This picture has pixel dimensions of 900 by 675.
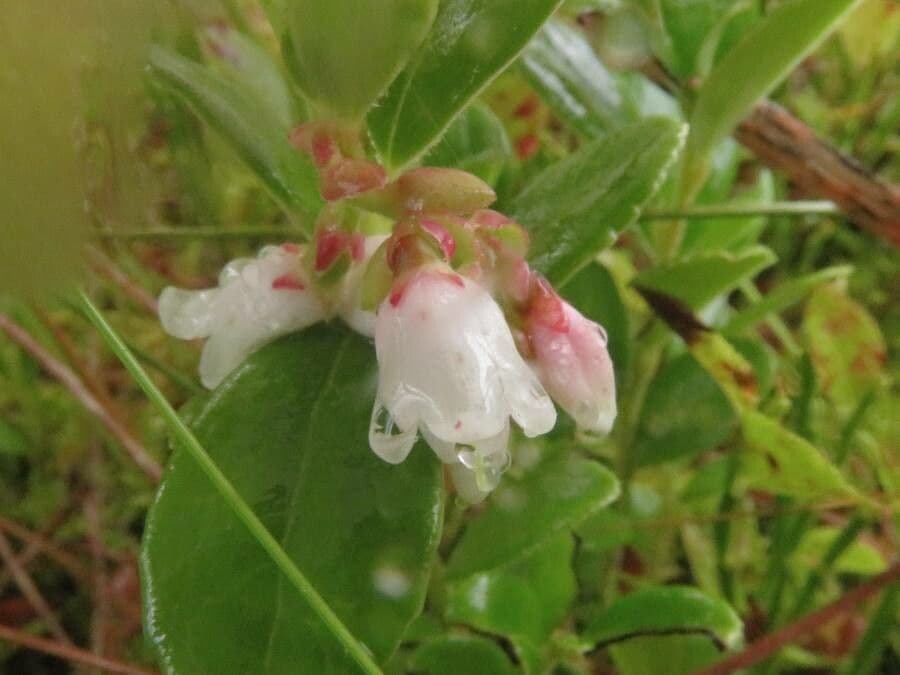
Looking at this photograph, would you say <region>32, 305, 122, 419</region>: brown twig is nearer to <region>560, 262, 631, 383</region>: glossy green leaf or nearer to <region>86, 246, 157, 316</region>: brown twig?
<region>86, 246, 157, 316</region>: brown twig

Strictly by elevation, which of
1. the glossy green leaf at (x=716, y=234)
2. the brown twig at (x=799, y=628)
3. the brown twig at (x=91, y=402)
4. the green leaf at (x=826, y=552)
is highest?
the brown twig at (x=91, y=402)

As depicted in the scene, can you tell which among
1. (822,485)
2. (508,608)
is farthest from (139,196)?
(822,485)

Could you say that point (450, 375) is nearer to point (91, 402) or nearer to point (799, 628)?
point (799, 628)

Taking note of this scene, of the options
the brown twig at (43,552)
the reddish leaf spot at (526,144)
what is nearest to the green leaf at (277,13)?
the reddish leaf spot at (526,144)

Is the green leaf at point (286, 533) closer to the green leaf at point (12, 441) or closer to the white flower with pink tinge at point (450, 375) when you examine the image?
the white flower with pink tinge at point (450, 375)

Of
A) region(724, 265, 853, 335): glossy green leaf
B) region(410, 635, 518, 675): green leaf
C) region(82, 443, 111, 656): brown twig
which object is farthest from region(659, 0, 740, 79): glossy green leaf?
region(82, 443, 111, 656): brown twig

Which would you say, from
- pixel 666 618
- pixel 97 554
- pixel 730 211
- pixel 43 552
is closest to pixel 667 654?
pixel 666 618

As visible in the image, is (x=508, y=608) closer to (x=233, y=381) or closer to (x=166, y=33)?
(x=233, y=381)
